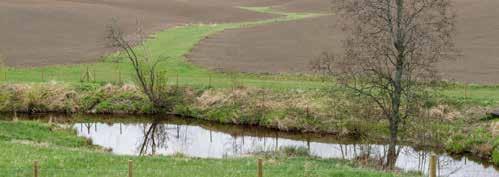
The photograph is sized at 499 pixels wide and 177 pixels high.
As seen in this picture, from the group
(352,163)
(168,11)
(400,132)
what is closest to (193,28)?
(168,11)

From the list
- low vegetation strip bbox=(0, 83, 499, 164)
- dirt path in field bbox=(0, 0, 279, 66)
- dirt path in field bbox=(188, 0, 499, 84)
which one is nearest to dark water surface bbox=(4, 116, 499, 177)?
low vegetation strip bbox=(0, 83, 499, 164)

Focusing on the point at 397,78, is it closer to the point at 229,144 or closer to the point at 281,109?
the point at 229,144

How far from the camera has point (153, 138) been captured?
1687 inches

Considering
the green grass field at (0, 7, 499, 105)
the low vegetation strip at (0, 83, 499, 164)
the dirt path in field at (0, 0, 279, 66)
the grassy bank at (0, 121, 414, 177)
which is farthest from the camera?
the dirt path in field at (0, 0, 279, 66)

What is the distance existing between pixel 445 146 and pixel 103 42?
45597 millimetres

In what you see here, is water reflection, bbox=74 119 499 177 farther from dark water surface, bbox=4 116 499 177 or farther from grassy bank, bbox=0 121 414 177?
grassy bank, bbox=0 121 414 177

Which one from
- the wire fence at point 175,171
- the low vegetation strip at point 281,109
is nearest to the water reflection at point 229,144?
the low vegetation strip at point 281,109

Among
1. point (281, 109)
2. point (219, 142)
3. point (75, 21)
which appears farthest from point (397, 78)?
point (75, 21)

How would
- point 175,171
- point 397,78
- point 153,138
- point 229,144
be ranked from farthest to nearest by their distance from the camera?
point 153,138
point 229,144
point 397,78
point 175,171

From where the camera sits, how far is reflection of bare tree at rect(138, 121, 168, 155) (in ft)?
131

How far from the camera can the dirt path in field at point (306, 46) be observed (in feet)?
197

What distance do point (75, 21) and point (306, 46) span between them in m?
31.6

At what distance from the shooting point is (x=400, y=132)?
39.9 meters

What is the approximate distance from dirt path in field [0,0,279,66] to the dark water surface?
19860 mm
